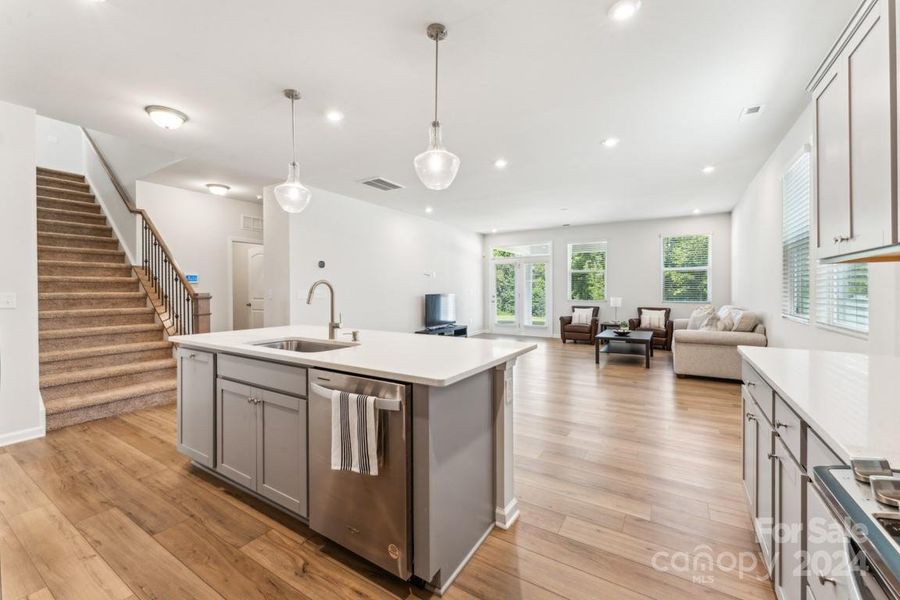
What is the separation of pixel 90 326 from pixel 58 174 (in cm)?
365

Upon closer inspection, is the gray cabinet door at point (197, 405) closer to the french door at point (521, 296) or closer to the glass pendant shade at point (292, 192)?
the glass pendant shade at point (292, 192)

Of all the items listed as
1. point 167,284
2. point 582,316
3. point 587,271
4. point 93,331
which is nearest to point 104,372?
point 93,331

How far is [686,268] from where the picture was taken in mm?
7992

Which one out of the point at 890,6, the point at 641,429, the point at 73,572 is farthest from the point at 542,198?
the point at 73,572

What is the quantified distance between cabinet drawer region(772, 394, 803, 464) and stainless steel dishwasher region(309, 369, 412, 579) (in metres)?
1.26

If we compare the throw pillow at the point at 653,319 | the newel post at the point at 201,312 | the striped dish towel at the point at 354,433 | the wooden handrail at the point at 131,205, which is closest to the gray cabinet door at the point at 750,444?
the striped dish towel at the point at 354,433

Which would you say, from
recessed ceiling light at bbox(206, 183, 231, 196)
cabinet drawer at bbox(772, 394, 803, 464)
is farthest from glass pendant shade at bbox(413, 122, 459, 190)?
recessed ceiling light at bbox(206, 183, 231, 196)

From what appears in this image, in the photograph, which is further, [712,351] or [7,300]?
[712,351]

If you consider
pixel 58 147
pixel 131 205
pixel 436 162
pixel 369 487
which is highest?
pixel 58 147

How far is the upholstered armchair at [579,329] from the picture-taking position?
26.6ft

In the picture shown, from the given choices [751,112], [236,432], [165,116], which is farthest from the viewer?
[751,112]

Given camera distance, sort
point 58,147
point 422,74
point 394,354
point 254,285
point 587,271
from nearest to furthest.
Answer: point 394,354 < point 422,74 < point 58,147 < point 254,285 < point 587,271

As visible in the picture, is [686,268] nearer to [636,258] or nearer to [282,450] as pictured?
[636,258]

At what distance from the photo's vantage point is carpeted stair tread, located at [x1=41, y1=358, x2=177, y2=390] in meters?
3.53
